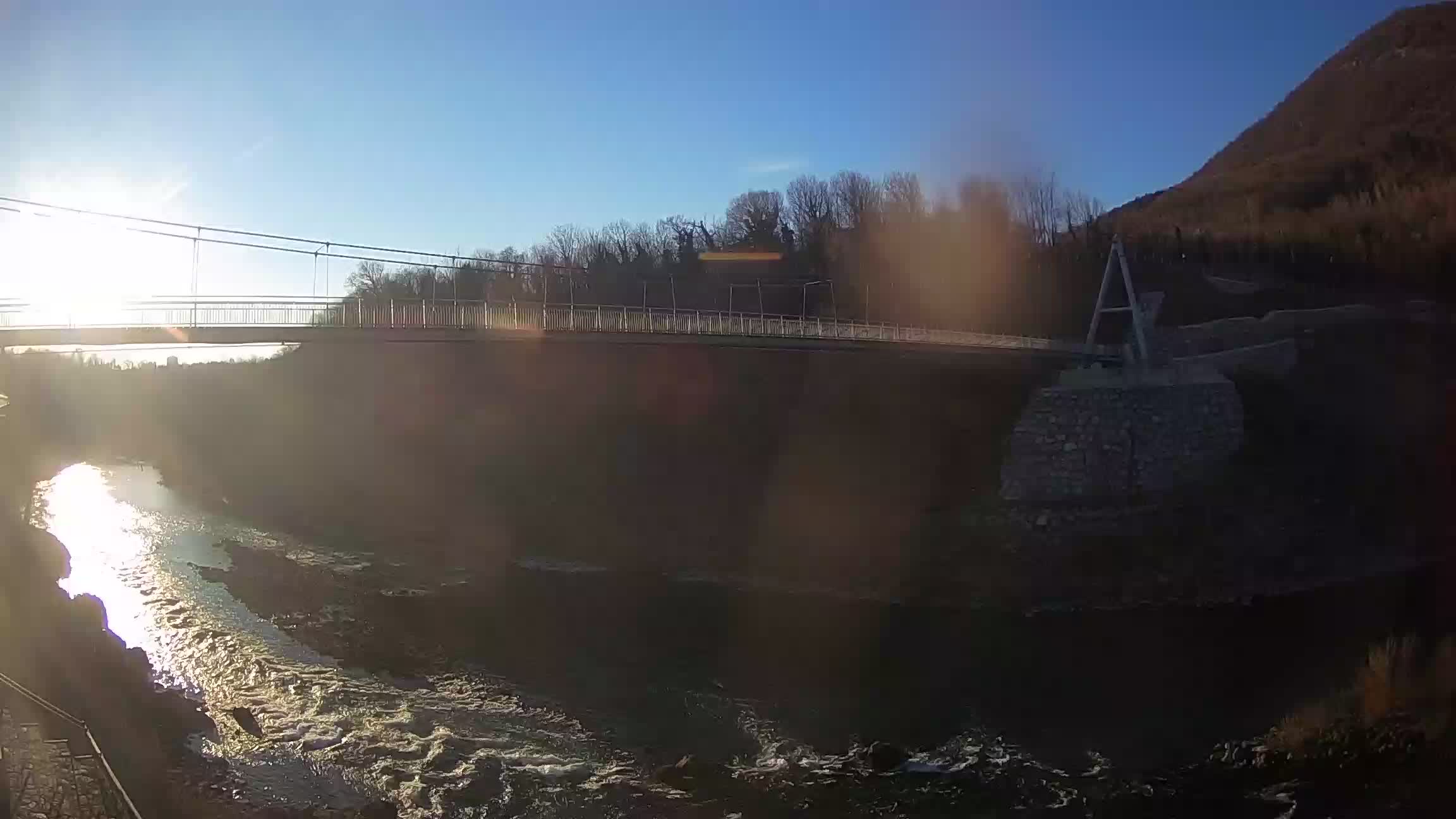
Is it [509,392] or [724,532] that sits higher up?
[509,392]

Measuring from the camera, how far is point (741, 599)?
20531mm

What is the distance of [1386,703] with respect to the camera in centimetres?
1123

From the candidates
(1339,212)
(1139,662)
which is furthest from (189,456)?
(1339,212)

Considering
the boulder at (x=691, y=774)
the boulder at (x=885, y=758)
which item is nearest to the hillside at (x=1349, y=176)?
the boulder at (x=885, y=758)

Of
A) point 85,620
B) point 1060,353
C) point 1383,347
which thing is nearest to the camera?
point 85,620

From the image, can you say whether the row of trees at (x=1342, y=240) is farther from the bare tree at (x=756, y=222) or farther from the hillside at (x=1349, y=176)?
the bare tree at (x=756, y=222)

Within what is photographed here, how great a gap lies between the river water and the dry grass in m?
0.88

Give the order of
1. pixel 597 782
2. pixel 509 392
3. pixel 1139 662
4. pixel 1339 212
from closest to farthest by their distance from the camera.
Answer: pixel 597 782, pixel 1139 662, pixel 509 392, pixel 1339 212

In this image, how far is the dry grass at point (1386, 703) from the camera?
10896 millimetres

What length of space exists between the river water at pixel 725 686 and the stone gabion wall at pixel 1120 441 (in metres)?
6.10

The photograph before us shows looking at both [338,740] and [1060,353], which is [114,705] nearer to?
[338,740]

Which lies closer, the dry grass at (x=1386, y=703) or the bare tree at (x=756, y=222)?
the dry grass at (x=1386, y=703)

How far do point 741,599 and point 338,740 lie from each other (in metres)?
9.97

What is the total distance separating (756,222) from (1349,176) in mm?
46876
